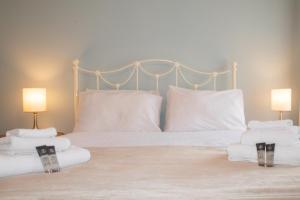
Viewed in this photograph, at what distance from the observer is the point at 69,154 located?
53.7 inches

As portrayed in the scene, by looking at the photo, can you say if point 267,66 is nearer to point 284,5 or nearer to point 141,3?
point 284,5

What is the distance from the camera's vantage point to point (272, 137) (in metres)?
1.39

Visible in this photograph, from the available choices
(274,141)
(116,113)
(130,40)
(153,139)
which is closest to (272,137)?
(274,141)

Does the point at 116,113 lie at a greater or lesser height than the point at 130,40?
lesser

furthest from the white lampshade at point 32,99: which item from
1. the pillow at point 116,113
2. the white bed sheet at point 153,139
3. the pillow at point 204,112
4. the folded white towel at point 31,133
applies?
the folded white towel at point 31,133

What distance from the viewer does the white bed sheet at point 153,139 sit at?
2051 mm

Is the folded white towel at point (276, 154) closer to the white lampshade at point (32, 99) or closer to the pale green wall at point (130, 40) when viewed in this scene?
the pale green wall at point (130, 40)

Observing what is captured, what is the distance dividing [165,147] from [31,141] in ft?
2.77

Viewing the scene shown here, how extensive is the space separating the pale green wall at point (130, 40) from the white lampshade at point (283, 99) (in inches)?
10.5

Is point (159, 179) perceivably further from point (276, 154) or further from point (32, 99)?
point (32, 99)

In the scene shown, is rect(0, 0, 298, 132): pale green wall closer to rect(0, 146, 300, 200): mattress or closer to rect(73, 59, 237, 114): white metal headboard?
rect(73, 59, 237, 114): white metal headboard

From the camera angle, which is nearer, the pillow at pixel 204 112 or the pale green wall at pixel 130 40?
the pillow at pixel 204 112

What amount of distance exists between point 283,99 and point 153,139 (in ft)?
4.57

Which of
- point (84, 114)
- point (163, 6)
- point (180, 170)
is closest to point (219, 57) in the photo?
point (163, 6)
